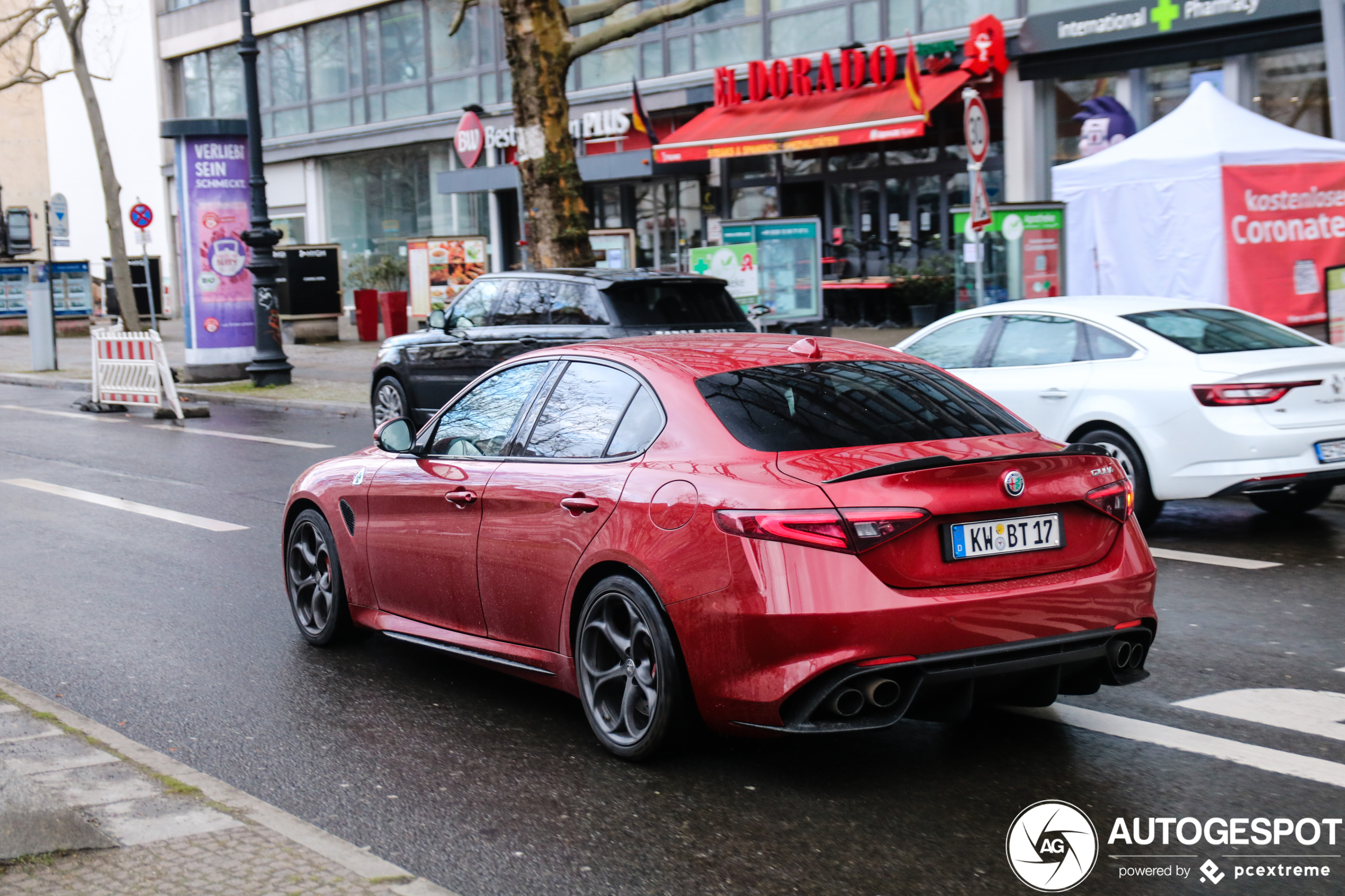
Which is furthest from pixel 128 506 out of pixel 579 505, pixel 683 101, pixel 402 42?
pixel 402 42

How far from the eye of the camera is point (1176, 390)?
→ 28.7 ft

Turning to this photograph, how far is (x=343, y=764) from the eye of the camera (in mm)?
5035

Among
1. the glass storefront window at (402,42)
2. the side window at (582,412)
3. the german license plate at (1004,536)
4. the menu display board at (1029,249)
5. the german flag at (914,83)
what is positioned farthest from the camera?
the glass storefront window at (402,42)

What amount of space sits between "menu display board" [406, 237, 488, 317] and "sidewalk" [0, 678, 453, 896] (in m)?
24.0

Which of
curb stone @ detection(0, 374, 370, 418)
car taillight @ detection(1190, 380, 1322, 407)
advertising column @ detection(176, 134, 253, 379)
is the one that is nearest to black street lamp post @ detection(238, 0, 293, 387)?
curb stone @ detection(0, 374, 370, 418)

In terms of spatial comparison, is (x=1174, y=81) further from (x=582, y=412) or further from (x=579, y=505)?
(x=579, y=505)

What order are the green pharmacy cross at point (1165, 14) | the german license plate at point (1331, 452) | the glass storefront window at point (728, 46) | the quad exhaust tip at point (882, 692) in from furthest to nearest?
1. the glass storefront window at point (728, 46)
2. the green pharmacy cross at point (1165, 14)
3. the german license plate at point (1331, 452)
4. the quad exhaust tip at point (882, 692)

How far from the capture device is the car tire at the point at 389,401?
15.1 meters

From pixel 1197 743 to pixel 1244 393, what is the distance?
4.14m

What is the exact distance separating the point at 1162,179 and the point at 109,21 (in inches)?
1597

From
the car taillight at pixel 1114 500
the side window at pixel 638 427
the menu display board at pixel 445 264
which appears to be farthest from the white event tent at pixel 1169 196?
the menu display board at pixel 445 264

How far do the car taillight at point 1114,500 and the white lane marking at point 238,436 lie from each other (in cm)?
1113

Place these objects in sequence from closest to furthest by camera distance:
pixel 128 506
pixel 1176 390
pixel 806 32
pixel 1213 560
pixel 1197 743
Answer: pixel 1197 743
pixel 1213 560
pixel 1176 390
pixel 128 506
pixel 806 32

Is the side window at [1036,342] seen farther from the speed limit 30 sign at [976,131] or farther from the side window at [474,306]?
the side window at [474,306]
